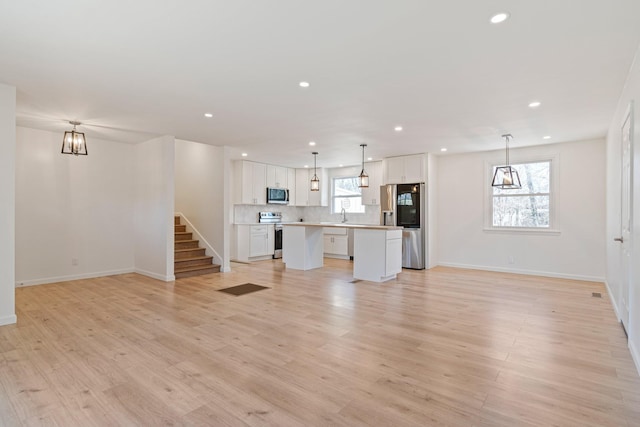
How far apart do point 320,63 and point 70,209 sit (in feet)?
18.2

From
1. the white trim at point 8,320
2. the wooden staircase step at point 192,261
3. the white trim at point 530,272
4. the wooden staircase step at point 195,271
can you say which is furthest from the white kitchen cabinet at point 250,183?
the white trim at point 8,320

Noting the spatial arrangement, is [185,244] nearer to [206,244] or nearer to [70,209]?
[206,244]

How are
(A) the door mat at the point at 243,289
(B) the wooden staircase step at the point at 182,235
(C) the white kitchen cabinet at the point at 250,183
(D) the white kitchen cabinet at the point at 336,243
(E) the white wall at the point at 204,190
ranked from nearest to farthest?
(A) the door mat at the point at 243,289, (E) the white wall at the point at 204,190, (B) the wooden staircase step at the point at 182,235, (C) the white kitchen cabinet at the point at 250,183, (D) the white kitchen cabinet at the point at 336,243

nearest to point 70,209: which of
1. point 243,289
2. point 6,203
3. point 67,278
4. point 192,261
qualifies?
point 67,278

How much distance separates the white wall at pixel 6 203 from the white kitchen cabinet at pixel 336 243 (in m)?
6.51

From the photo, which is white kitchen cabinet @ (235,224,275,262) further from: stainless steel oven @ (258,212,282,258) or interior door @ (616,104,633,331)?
interior door @ (616,104,633,331)

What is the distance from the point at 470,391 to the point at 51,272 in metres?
6.66

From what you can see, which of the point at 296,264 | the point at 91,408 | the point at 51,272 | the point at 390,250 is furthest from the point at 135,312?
the point at 390,250

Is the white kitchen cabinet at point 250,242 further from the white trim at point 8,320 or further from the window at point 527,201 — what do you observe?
the window at point 527,201

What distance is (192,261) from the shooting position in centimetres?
671

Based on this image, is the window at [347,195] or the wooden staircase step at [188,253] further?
the window at [347,195]

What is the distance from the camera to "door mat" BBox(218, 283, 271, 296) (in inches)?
200

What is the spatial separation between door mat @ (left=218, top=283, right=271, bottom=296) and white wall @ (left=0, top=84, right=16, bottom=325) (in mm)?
2488

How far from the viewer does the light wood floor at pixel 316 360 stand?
2027 mm
